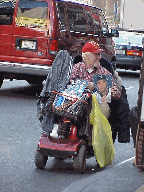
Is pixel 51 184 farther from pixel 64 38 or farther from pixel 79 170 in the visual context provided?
pixel 64 38

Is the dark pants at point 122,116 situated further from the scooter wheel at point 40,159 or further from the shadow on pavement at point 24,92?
the shadow on pavement at point 24,92

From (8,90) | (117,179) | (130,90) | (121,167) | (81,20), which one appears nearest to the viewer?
(117,179)

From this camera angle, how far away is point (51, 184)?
6004 mm

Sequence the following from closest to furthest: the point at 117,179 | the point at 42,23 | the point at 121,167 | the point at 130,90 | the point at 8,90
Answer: the point at 117,179 < the point at 121,167 < the point at 42,23 < the point at 8,90 < the point at 130,90

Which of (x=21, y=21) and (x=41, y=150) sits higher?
(x=21, y=21)

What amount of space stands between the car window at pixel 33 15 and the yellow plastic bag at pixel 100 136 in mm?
6824

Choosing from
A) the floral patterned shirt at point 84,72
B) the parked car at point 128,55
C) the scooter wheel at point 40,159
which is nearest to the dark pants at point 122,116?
the floral patterned shirt at point 84,72

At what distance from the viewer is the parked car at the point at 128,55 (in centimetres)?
2200

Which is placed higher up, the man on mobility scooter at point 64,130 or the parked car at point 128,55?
the man on mobility scooter at point 64,130

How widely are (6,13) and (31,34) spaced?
3.29 feet

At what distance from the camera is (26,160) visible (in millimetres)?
7074

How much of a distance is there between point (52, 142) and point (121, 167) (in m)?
0.79

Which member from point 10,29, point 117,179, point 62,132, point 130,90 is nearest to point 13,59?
point 10,29

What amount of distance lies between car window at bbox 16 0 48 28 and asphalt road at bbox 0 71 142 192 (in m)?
2.02
